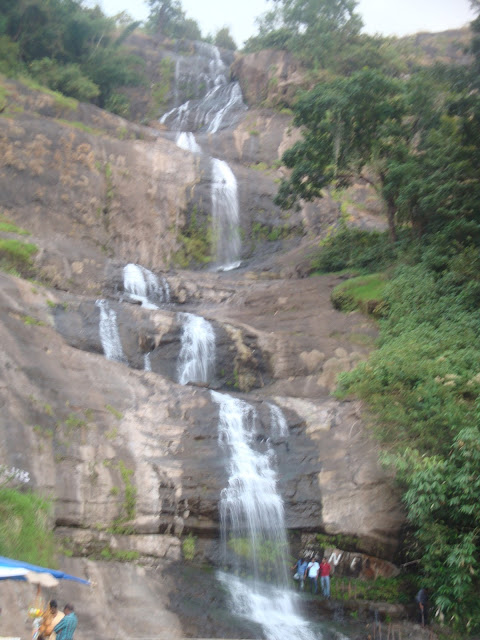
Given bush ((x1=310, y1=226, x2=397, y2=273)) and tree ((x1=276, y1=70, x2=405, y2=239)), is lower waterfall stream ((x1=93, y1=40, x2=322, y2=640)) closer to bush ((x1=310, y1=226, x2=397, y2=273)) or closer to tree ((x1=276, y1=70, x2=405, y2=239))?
bush ((x1=310, y1=226, x2=397, y2=273))

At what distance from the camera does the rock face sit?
41.4 ft

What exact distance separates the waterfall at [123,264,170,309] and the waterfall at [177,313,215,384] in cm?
293

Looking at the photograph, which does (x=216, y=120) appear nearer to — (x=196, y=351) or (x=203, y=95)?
(x=203, y=95)

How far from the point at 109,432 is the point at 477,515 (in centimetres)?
823

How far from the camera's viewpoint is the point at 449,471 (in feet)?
43.8

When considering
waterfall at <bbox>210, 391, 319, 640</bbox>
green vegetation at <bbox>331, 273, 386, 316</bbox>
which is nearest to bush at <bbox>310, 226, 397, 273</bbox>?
green vegetation at <bbox>331, 273, 386, 316</bbox>

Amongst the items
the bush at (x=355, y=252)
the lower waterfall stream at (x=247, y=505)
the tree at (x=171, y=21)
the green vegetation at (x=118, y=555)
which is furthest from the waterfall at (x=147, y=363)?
the tree at (x=171, y=21)

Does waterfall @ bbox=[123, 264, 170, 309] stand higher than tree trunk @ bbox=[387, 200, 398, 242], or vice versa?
tree trunk @ bbox=[387, 200, 398, 242]

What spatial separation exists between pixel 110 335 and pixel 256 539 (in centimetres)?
754

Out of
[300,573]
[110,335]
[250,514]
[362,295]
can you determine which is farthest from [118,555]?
[362,295]

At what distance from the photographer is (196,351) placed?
19031mm

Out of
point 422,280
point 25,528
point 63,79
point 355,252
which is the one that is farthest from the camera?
point 63,79

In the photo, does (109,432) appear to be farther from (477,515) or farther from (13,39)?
(13,39)

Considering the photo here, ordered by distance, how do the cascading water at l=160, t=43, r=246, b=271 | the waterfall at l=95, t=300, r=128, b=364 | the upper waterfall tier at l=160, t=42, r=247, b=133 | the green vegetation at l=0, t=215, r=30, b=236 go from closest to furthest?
the waterfall at l=95, t=300, r=128, b=364
the green vegetation at l=0, t=215, r=30, b=236
the cascading water at l=160, t=43, r=246, b=271
the upper waterfall tier at l=160, t=42, r=247, b=133
